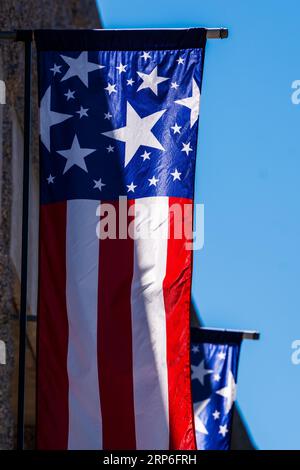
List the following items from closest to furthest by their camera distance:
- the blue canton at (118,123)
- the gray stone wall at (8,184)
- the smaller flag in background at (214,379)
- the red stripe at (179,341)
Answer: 1. the red stripe at (179,341)
2. the blue canton at (118,123)
3. the gray stone wall at (8,184)
4. the smaller flag in background at (214,379)

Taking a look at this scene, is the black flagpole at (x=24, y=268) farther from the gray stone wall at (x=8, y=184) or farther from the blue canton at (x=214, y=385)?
the blue canton at (x=214, y=385)

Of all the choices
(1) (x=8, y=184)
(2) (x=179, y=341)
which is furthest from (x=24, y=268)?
(1) (x=8, y=184)

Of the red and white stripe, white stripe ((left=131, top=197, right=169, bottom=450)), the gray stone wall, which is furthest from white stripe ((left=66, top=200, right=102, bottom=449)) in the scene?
the gray stone wall

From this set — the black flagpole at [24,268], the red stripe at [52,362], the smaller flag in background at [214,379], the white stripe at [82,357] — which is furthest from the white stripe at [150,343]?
the smaller flag in background at [214,379]

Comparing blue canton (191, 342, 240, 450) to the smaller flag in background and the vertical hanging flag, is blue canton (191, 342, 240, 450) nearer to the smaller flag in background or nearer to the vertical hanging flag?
the smaller flag in background

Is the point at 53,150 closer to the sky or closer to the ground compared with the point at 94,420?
closer to the sky

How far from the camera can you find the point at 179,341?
360 inches

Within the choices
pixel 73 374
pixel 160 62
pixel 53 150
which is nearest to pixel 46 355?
pixel 73 374

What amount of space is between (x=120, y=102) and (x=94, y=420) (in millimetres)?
2463

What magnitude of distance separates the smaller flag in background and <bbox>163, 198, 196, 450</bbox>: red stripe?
18.4ft

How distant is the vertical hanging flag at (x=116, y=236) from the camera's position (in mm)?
9117

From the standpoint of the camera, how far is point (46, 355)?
9117 mm

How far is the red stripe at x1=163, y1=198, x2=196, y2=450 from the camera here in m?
9.04

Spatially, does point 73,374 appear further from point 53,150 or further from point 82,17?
point 82,17
